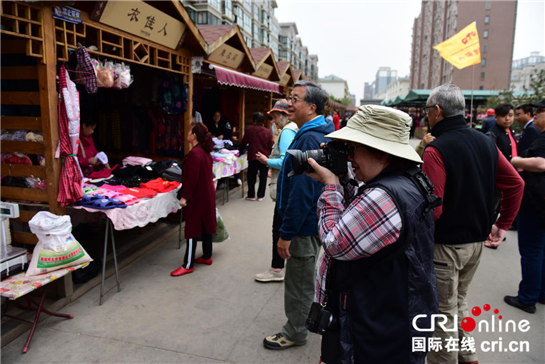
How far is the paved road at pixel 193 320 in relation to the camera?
271 centimetres

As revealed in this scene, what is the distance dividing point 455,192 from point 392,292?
1.04 metres

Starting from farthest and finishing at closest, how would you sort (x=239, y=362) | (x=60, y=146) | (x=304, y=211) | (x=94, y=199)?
(x=94, y=199), (x=60, y=146), (x=239, y=362), (x=304, y=211)

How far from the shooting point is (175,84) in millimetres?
5586

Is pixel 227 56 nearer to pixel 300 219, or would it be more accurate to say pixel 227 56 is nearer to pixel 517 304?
pixel 300 219

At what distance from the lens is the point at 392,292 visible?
138 centimetres

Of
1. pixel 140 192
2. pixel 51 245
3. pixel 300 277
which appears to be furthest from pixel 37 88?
pixel 300 277

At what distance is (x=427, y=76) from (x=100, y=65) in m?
73.1

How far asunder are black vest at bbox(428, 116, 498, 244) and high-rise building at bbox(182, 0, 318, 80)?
23222 millimetres

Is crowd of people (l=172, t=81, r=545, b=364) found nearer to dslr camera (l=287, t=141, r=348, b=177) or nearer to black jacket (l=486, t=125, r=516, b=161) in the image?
dslr camera (l=287, t=141, r=348, b=177)

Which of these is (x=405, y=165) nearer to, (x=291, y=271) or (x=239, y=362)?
(x=291, y=271)

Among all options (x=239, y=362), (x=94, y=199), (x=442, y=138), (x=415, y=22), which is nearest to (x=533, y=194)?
(x=442, y=138)

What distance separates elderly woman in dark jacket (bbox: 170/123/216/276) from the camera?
13.2ft

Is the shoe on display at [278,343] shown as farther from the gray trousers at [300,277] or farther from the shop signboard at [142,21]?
the shop signboard at [142,21]

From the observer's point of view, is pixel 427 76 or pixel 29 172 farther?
pixel 427 76
